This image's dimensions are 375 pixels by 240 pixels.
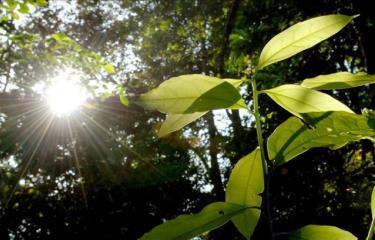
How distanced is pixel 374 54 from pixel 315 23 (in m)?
3.96

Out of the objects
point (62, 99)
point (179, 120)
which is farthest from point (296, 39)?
point (62, 99)

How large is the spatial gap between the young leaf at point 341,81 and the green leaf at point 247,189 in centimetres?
13

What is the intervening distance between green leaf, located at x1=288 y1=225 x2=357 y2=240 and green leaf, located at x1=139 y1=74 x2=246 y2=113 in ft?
0.72

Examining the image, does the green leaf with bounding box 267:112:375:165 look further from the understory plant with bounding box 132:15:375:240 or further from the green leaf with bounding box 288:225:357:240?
the green leaf with bounding box 288:225:357:240

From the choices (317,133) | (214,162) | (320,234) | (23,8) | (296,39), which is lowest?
(214,162)

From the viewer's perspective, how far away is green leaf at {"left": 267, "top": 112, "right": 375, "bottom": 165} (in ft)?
1.72

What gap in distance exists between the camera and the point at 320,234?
1.82 feet

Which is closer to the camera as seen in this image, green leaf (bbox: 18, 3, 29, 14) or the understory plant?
the understory plant

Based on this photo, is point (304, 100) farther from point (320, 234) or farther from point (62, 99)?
point (62, 99)

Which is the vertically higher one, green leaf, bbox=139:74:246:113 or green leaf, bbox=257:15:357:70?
green leaf, bbox=257:15:357:70

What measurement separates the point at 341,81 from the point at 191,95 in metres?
0.20

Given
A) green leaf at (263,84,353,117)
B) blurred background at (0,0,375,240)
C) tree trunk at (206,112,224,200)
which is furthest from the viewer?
tree trunk at (206,112,224,200)

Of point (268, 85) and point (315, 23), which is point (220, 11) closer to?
point (268, 85)

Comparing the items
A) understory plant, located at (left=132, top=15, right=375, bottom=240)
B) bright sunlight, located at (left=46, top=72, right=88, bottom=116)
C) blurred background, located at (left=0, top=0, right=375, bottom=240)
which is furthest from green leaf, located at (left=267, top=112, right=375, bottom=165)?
bright sunlight, located at (left=46, top=72, right=88, bottom=116)
